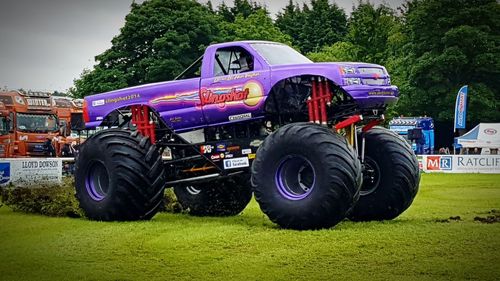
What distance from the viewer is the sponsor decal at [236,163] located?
1332 cm

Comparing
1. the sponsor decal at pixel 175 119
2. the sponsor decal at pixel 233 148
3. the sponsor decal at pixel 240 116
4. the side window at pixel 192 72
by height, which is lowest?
the sponsor decal at pixel 233 148

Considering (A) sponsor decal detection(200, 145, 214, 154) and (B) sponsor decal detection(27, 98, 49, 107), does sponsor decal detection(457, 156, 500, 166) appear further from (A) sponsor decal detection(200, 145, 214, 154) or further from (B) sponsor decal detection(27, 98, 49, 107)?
(A) sponsor decal detection(200, 145, 214, 154)

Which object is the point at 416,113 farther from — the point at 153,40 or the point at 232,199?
the point at 232,199

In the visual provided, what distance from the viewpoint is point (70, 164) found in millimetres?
27391

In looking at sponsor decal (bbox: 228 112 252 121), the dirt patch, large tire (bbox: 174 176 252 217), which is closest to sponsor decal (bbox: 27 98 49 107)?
large tire (bbox: 174 176 252 217)

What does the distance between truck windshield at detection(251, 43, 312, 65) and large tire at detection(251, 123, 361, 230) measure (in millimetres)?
1745

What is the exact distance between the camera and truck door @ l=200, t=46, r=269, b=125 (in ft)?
41.9

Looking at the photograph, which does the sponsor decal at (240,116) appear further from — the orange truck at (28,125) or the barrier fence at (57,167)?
the orange truck at (28,125)

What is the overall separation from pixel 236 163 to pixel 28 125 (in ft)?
89.4

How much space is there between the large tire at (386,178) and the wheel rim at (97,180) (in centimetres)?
478

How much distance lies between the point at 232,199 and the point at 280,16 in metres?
65.2

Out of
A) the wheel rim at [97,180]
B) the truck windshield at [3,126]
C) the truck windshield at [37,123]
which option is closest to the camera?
the wheel rim at [97,180]

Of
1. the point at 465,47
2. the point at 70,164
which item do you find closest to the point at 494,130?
the point at 465,47

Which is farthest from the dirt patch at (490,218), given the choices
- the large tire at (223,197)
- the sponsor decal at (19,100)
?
the sponsor decal at (19,100)
